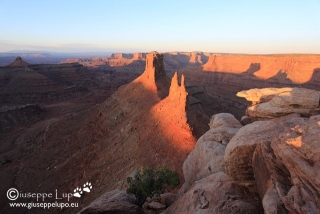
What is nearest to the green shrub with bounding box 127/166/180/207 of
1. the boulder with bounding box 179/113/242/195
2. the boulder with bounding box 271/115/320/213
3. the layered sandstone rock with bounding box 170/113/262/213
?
the boulder with bounding box 179/113/242/195

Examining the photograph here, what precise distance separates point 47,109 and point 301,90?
3702 inches

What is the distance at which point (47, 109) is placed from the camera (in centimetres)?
9375

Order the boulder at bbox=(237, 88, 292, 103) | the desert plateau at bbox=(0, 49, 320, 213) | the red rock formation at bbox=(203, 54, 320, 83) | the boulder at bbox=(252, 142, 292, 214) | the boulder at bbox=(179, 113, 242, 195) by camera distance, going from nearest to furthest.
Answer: the boulder at bbox=(252, 142, 292, 214), the desert plateau at bbox=(0, 49, 320, 213), the boulder at bbox=(179, 113, 242, 195), the boulder at bbox=(237, 88, 292, 103), the red rock formation at bbox=(203, 54, 320, 83)

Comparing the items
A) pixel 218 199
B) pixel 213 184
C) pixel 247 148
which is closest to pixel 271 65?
pixel 213 184

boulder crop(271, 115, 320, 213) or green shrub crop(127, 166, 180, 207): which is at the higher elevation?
boulder crop(271, 115, 320, 213)

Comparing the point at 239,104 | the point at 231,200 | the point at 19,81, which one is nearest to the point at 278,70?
the point at 239,104

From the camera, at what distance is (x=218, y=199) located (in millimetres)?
12719

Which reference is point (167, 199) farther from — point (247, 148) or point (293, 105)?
point (293, 105)

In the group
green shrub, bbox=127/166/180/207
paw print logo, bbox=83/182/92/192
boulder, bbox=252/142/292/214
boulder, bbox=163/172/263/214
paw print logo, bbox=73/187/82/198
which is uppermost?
boulder, bbox=252/142/292/214

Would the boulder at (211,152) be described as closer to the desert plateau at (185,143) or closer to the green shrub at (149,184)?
the desert plateau at (185,143)

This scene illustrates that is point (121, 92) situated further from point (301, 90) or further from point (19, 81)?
point (19, 81)

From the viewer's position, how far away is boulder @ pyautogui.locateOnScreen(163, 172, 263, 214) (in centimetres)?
1164

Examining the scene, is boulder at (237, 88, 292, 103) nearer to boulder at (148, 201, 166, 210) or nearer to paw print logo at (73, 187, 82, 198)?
boulder at (148, 201, 166, 210)

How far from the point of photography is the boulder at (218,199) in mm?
11636
